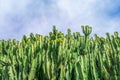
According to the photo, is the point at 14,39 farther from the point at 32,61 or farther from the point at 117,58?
the point at 117,58

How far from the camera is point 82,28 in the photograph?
359 inches

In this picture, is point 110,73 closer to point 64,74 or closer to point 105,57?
point 105,57

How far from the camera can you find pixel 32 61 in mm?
7027

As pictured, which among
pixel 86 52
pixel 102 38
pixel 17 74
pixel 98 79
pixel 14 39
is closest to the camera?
pixel 98 79

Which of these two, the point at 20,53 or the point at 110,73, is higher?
the point at 20,53

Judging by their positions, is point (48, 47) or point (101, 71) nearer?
point (101, 71)

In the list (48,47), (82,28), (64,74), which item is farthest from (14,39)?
(64,74)

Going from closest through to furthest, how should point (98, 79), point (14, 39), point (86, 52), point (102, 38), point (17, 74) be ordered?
point (98, 79) → point (17, 74) → point (86, 52) → point (102, 38) → point (14, 39)

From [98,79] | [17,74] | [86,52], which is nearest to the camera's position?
[98,79]

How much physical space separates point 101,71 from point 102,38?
207cm

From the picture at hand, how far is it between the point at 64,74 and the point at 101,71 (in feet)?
2.52

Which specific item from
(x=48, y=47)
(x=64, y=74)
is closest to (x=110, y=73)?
(x=64, y=74)

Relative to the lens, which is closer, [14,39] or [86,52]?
[86,52]

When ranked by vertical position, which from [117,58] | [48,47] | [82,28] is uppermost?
[82,28]
